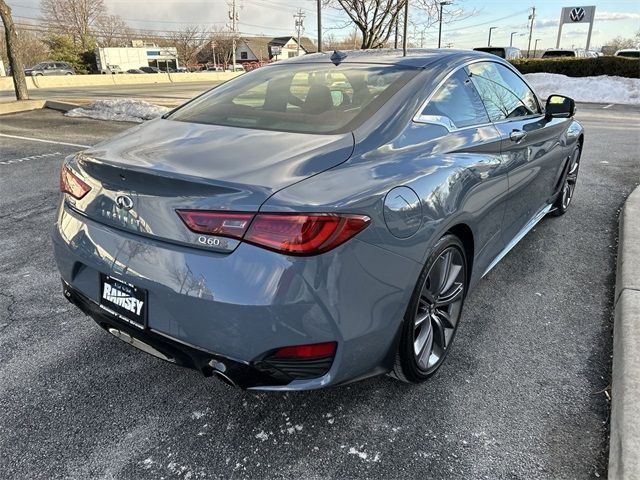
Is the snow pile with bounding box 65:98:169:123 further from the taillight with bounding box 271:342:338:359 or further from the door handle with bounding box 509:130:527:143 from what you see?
the taillight with bounding box 271:342:338:359

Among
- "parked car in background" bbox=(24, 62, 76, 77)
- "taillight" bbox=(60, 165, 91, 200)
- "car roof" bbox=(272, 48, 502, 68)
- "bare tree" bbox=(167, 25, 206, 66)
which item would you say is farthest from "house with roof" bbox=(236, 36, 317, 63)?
"taillight" bbox=(60, 165, 91, 200)

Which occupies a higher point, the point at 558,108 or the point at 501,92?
the point at 501,92

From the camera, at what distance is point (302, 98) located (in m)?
2.70

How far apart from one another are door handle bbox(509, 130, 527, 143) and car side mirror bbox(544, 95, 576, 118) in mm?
856

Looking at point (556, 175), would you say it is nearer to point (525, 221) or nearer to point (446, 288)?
point (525, 221)

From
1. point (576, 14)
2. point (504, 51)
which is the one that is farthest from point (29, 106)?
point (576, 14)

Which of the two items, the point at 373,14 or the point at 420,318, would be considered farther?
the point at 373,14

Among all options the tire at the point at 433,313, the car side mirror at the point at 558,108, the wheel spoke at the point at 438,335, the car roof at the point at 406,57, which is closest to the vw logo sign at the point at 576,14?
the car side mirror at the point at 558,108

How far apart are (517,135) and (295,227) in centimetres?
206

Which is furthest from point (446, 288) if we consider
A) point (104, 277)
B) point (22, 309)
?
point (22, 309)

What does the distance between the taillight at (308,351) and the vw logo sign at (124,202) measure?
2.62 ft

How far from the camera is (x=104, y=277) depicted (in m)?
2.02

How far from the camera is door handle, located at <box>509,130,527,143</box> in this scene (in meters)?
3.05

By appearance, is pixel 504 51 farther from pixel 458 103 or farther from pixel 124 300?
pixel 124 300
